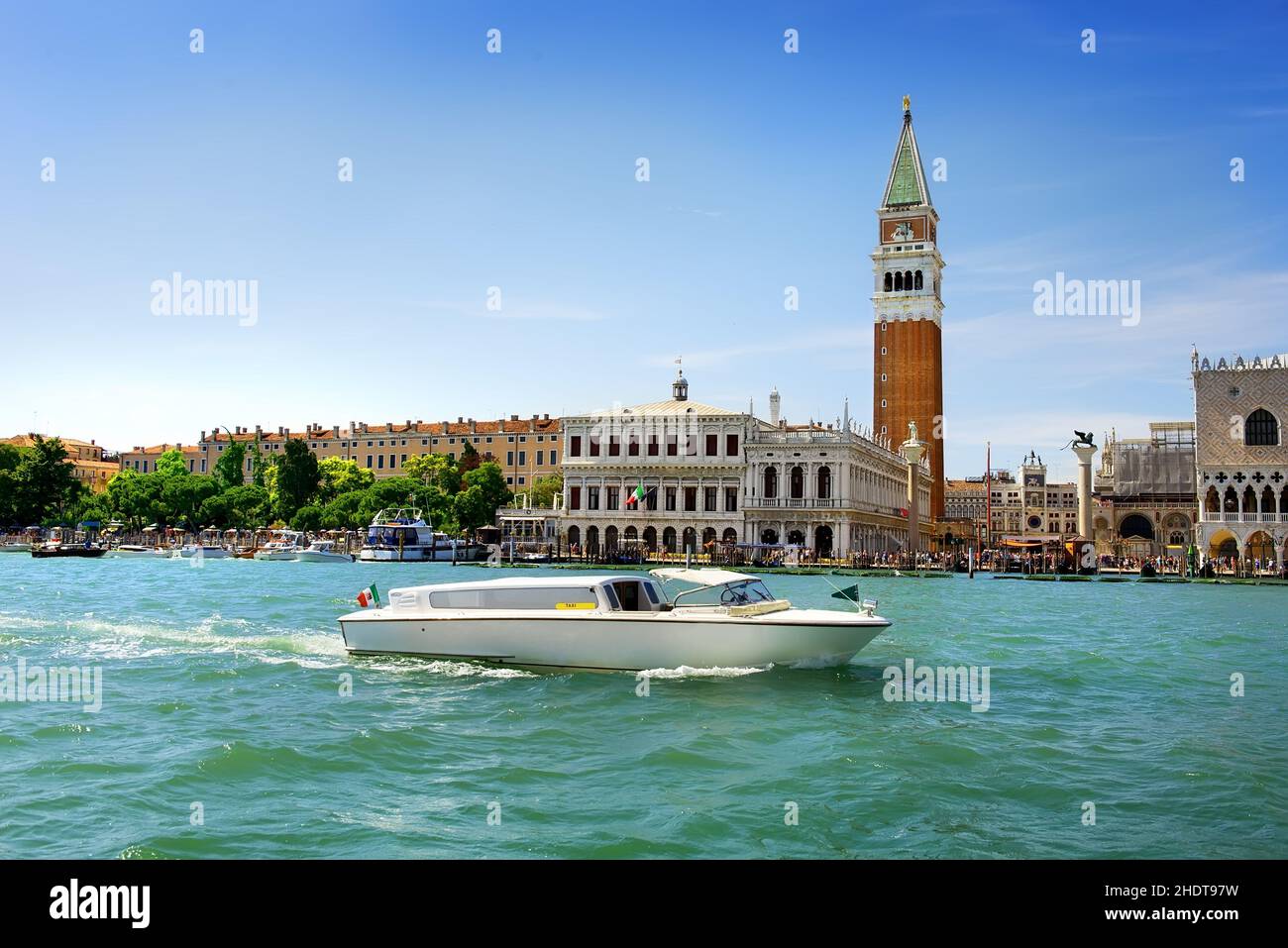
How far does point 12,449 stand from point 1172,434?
108439 millimetres

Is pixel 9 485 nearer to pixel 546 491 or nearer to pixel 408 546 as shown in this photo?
pixel 408 546

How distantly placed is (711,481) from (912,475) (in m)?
16.9

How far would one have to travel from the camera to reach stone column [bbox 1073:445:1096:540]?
66.9m

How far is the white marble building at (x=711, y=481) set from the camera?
69625 mm

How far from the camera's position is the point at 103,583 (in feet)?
124

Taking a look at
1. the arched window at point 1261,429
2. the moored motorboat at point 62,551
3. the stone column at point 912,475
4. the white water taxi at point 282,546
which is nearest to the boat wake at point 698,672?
the stone column at point 912,475

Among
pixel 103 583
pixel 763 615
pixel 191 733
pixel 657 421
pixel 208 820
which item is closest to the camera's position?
pixel 208 820

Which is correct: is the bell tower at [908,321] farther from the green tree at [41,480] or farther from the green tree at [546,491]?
the green tree at [41,480]

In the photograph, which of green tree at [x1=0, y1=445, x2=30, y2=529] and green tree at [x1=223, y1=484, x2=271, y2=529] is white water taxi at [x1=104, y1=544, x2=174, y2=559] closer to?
green tree at [x1=223, y1=484, x2=271, y2=529]

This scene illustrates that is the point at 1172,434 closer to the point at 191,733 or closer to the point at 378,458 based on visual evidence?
the point at 378,458

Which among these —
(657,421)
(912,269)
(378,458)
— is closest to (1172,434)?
(912,269)

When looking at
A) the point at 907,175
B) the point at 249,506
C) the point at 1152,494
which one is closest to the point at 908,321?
the point at 907,175

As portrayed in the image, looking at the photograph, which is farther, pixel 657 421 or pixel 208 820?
pixel 657 421
